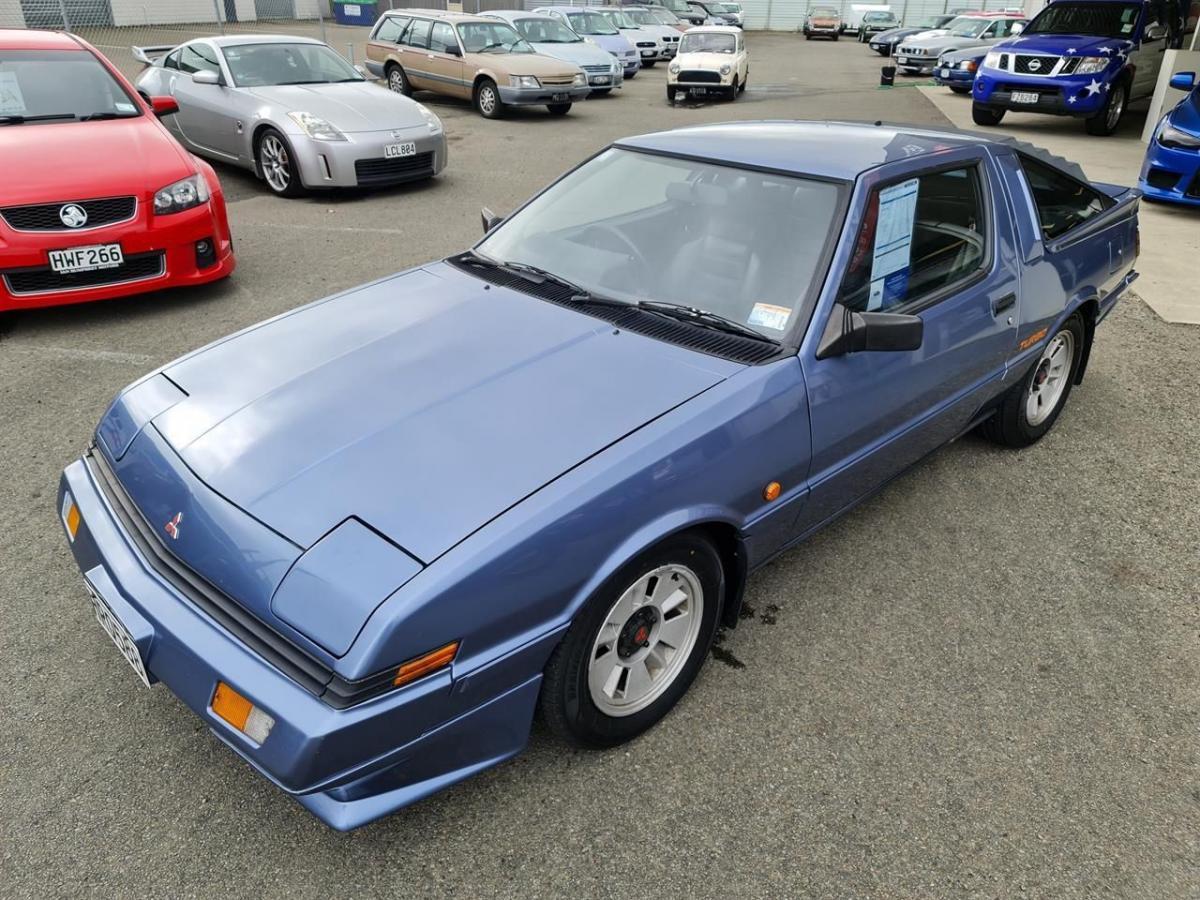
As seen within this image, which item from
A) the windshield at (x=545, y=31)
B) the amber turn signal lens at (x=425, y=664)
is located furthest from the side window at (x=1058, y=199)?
the windshield at (x=545, y=31)

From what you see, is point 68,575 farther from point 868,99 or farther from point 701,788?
point 868,99

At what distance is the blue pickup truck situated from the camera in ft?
40.4

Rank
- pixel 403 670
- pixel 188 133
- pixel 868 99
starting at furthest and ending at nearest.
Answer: pixel 868 99 → pixel 188 133 → pixel 403 670

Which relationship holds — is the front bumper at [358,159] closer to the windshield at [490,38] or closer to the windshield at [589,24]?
the windshield at [490,38]

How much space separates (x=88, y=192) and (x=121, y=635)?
3787mm

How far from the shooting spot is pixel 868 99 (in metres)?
17.1

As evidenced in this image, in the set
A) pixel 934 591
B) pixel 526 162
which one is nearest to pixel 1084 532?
pixel 934 591

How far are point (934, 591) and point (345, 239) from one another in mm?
5656

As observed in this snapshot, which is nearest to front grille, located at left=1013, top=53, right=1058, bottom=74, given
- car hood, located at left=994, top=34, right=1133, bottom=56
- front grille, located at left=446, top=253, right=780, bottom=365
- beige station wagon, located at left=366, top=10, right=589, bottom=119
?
car hood, located at left=994, top=34, right=1133, bottom=56

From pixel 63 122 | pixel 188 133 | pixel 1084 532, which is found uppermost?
pixel 63 122

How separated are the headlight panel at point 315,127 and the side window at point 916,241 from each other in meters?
6.17

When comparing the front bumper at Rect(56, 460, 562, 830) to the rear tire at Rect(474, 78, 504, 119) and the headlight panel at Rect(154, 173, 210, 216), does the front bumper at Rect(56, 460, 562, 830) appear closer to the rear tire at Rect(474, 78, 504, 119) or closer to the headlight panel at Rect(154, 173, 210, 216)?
the headlight panel at Rect(154, 173, 210, 216)

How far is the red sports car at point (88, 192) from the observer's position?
4.84 meters

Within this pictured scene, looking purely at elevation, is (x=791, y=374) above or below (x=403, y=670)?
above
